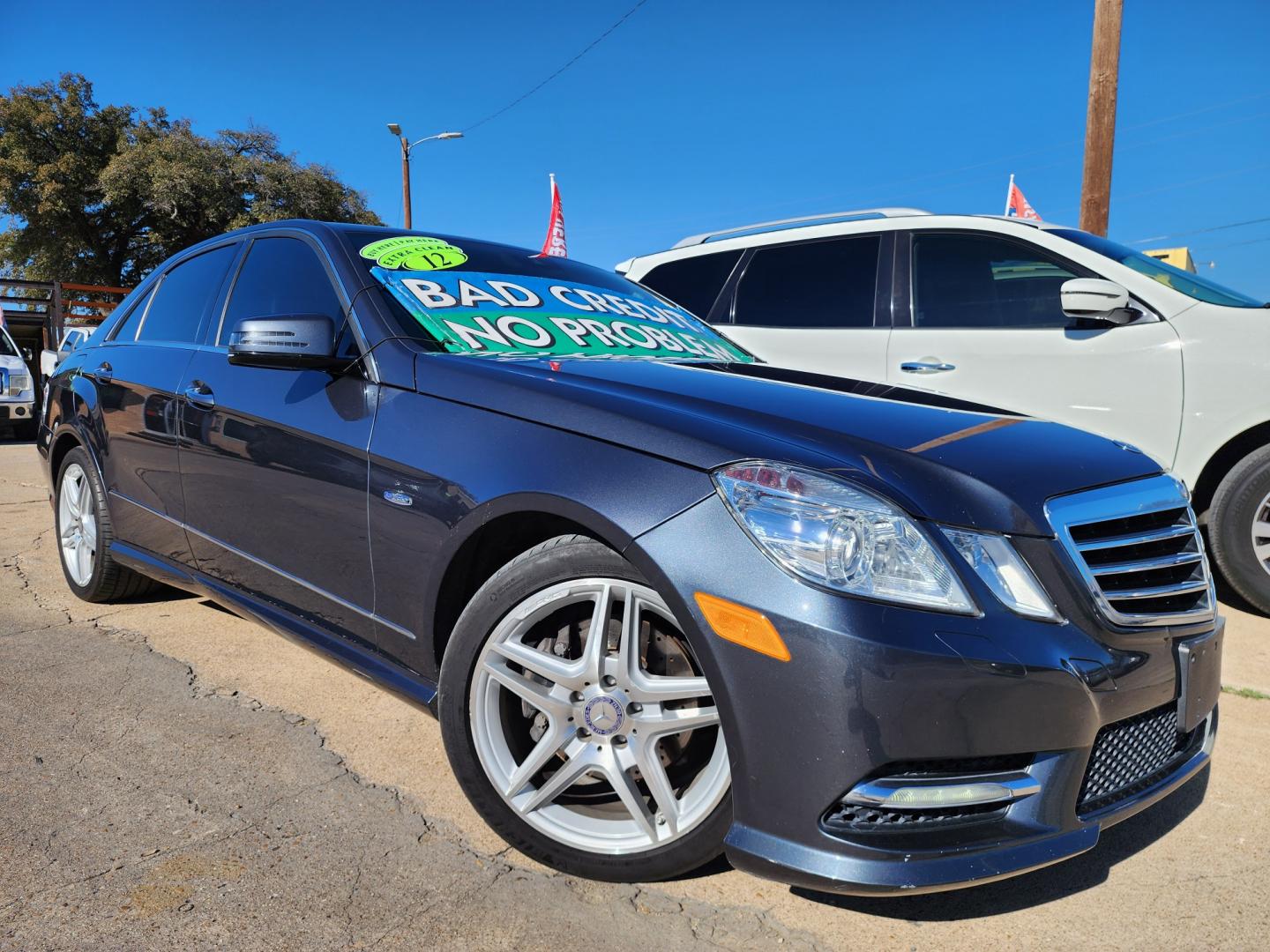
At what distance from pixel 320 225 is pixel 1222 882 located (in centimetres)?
302

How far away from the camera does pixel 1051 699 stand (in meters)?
1.62

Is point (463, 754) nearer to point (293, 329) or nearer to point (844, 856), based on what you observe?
point (844, 856)

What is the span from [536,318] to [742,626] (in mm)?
1462

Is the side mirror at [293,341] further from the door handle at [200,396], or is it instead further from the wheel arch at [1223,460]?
the wheel arch at [1223,460]

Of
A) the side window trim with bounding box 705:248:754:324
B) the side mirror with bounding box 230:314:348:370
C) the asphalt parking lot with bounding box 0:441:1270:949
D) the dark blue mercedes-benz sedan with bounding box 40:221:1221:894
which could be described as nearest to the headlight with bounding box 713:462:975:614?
the dark blue mercedes-benz sedan with bounding box 40:221:1221:894

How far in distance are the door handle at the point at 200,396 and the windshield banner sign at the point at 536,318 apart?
0.75m

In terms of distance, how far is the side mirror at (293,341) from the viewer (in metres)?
2.45

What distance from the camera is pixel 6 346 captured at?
42.5 feet

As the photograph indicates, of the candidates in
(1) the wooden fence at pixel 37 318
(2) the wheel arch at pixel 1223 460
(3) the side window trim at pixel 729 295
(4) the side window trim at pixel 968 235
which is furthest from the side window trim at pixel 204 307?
(1) the wooden fence at pixel 37 318

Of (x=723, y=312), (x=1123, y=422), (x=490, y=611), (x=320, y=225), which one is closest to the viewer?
(x=490, y=611)

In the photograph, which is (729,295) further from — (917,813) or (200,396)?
(917,813)

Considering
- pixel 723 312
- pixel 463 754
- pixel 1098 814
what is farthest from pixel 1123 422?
pixel 463 754

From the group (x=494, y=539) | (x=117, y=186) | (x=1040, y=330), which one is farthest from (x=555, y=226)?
(x=117, y=186)

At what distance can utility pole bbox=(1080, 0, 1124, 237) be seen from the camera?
25.3ft
